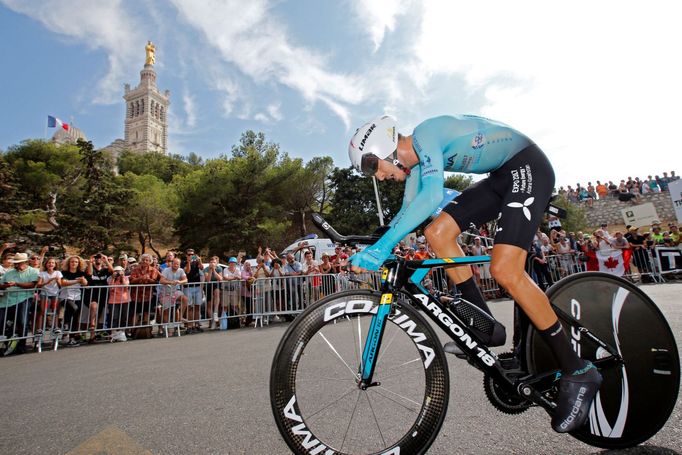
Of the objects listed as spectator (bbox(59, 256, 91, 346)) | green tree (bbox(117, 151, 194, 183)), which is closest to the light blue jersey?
spectator (bbox(59, 256, 91, 346))

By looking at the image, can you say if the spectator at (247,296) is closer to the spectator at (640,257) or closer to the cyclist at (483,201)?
the cyclist at (483,201)

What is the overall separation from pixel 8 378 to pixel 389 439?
18.0 ft

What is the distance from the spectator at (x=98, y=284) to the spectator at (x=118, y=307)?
14cm

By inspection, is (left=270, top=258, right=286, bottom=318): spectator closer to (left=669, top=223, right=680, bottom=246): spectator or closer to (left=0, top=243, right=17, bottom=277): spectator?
(left=0, top=243, right=17, bottom=277): spectator

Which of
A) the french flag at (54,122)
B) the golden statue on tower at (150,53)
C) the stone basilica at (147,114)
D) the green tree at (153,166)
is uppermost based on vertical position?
the golden statue on tower at (150,53)

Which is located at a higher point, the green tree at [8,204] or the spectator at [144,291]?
the green tree at [8,204]

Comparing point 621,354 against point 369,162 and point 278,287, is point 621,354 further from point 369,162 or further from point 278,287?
point 278,287

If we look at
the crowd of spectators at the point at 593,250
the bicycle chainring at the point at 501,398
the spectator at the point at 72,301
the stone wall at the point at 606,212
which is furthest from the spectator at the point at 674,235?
the stone wall at the point at 606,212

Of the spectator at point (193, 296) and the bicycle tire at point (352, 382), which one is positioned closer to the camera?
the bicycle tire at point (352, 382)

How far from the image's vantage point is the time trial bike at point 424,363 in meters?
1.80

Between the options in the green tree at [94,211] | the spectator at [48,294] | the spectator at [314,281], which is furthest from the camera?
the green tree at [94,211]

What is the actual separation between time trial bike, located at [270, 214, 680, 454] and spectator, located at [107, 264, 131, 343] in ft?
26.1

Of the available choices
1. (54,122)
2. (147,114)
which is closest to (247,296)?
(54,122)

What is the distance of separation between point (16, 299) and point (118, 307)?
1.78 meters
